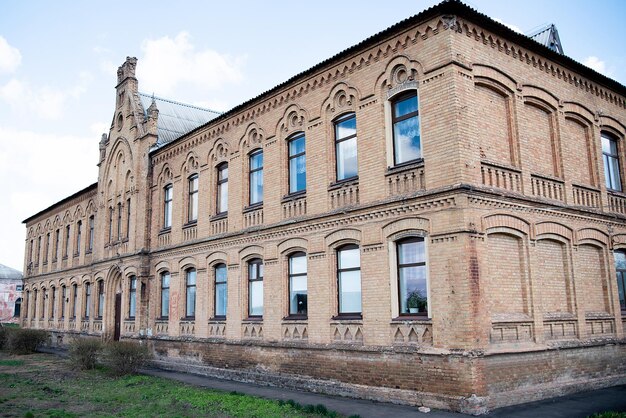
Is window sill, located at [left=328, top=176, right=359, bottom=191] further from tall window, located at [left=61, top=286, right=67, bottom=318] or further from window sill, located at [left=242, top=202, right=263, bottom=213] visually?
tall window, located at [left=61, top=286, right=67, bottom=318]

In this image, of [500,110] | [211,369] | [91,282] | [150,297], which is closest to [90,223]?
[91,282]

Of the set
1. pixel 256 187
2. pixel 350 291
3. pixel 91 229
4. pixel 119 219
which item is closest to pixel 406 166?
pixel 350 291

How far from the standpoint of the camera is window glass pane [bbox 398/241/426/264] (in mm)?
12164

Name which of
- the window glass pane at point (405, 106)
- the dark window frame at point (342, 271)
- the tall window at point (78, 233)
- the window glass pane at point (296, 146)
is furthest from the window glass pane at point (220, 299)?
the tall window at point (78, 233)

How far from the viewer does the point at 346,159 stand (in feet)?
47.2

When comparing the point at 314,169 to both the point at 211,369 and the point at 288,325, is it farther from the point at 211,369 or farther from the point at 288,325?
the point at 211,369

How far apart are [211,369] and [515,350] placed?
10.1m

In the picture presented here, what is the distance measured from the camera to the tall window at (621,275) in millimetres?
15281

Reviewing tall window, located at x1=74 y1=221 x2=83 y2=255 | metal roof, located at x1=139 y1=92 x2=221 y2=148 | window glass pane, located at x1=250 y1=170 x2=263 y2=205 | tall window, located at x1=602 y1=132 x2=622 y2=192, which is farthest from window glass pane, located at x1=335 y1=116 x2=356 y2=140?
tall window, located at x1=74 y1=221 x2=83 y2=255

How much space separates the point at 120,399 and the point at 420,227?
815 centimetres

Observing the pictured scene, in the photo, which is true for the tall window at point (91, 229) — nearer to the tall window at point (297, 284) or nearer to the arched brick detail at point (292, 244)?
the arched brick detail at point (292, 244)

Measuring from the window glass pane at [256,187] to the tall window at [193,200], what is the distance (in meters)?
3.48

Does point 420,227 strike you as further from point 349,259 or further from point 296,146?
point 296,146

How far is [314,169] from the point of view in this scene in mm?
15023
